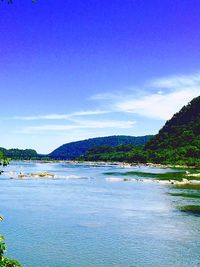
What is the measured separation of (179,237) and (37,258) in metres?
15.5

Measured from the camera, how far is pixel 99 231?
46312 millimetres

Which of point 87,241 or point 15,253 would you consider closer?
point 15,253

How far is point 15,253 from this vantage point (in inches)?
1496

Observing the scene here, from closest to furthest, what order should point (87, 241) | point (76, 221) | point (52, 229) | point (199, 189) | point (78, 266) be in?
point (78, 266) < point (87, 241) < point (52, 229) < point (76, 221) < point (199, 189)

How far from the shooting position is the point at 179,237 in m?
43.6

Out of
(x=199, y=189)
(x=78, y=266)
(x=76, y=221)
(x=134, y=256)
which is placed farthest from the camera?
(x=199, y=189)

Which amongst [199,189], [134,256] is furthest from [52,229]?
[199,189]

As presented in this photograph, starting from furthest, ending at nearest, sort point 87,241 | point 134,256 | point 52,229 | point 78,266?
point 52,229, point 87,241, point 134,256, point 78,266

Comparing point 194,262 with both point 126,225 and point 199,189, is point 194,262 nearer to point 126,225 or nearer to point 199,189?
point 126,225

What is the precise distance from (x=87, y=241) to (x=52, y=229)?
703 centimetres

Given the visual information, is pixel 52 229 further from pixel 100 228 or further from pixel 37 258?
pixel 37 258

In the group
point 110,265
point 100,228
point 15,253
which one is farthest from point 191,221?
point 15,253

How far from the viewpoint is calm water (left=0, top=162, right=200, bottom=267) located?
3653cm

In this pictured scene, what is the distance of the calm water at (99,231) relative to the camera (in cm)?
3653
